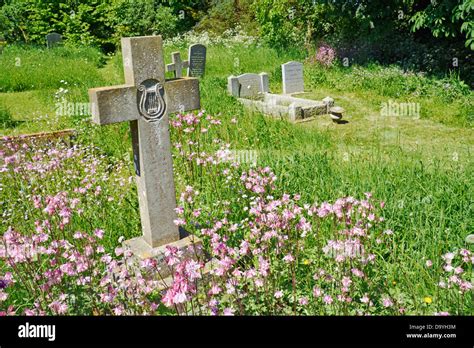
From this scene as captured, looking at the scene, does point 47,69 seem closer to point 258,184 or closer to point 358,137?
point 358,137

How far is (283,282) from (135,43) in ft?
6.61

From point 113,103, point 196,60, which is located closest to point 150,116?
point 113,103

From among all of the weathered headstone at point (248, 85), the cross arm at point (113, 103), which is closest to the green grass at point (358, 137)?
the weathered headstone at point (248, 85)

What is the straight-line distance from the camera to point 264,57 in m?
16.5

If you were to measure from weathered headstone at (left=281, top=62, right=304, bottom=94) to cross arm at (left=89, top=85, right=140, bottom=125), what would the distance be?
30.4 ft

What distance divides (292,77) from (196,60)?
11.9ft

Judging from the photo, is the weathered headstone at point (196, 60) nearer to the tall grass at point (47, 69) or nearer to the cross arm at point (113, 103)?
the tall grass at point (47, 69)

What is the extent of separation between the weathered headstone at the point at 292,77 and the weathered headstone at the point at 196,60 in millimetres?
3359

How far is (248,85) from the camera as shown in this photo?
11.9 metres

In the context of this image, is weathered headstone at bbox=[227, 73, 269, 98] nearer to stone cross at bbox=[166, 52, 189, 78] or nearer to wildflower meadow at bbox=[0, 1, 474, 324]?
wildflower meadow at bbox=[0, 1, 474, 324]

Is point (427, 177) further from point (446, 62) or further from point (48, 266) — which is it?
point (446, 62)

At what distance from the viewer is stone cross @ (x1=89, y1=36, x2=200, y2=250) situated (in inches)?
139
